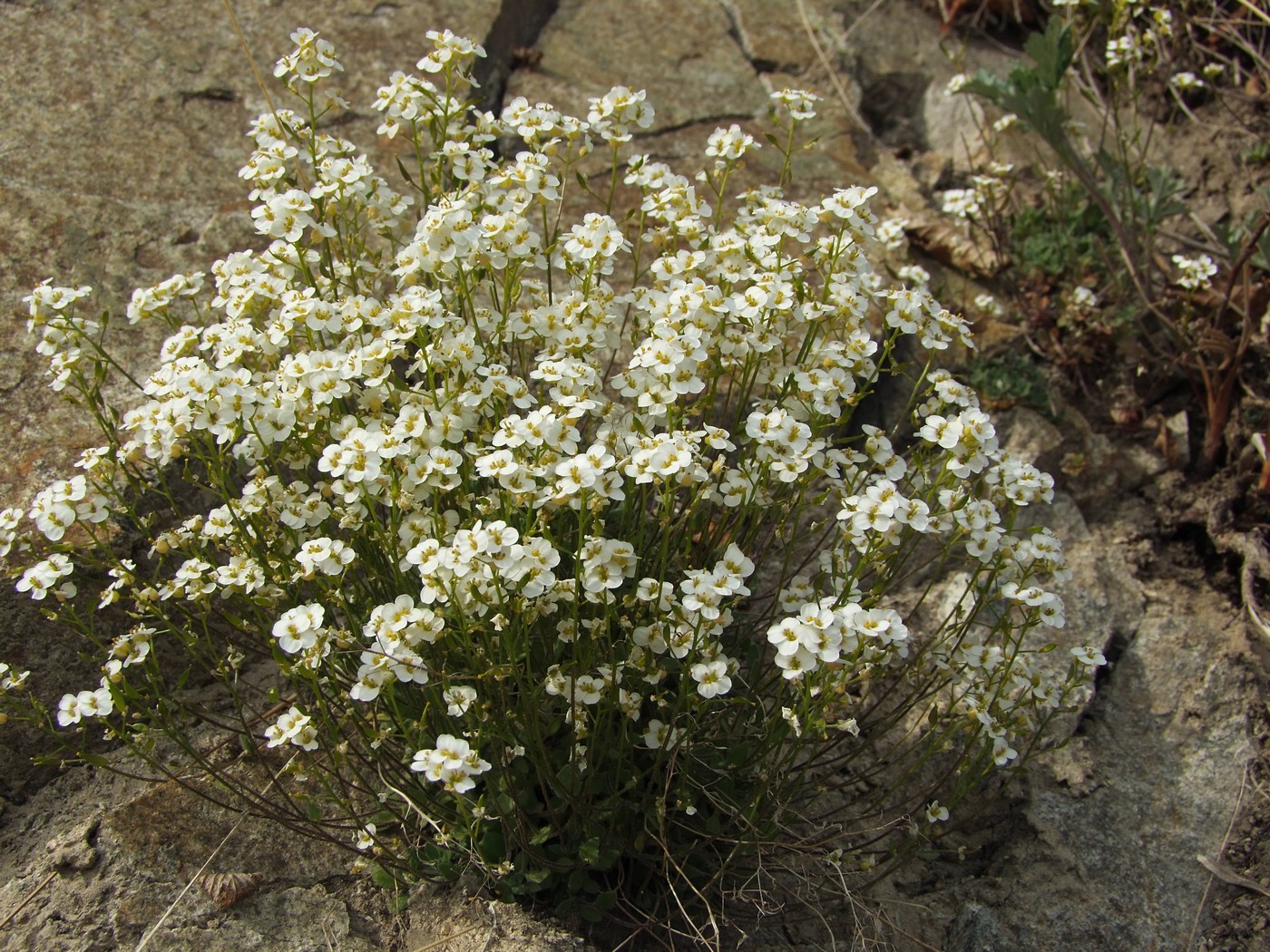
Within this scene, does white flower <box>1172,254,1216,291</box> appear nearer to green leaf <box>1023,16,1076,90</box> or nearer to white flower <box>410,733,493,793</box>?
green leaf <box>1023,16,1076,90</box>

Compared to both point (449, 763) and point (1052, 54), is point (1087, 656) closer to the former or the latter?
point (449, 763)

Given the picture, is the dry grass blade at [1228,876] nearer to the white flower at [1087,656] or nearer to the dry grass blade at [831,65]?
the white flower at [1087,656]

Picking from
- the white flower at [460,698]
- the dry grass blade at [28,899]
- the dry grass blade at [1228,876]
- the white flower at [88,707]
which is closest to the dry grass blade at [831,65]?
the dry grass blade at [1228,876]

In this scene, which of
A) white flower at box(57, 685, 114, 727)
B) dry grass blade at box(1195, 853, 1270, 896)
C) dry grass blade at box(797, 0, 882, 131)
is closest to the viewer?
white flower at box(57, 685, 114, 727)

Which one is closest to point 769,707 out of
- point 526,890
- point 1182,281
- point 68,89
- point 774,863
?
point 774,863

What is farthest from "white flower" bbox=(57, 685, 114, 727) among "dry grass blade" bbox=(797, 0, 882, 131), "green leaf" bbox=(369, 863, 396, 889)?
"dry grass blade" bbox=(797, 0, 882, 131)

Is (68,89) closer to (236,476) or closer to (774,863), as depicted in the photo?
(236,476)

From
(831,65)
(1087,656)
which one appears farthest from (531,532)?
(831,65)

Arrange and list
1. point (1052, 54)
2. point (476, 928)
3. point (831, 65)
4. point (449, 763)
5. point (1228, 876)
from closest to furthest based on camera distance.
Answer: point (449, 763), point (476, 928), point (1228, 876), point (1052, 54), point (831, 65)
